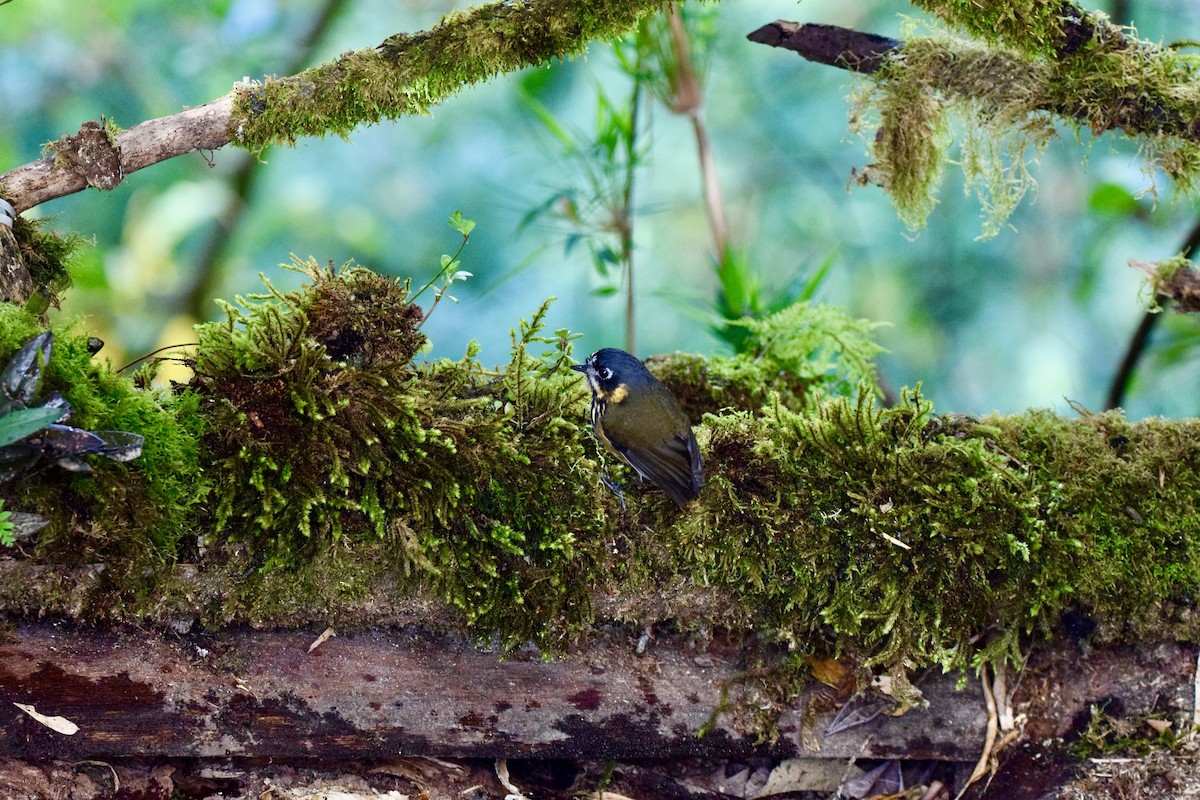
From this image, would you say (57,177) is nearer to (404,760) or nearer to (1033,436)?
(404,760)

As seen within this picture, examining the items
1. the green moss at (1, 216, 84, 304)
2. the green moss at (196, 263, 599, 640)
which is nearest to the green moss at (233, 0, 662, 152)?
the green moss at (196, 263, 599, 640)

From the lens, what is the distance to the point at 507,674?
194 cm

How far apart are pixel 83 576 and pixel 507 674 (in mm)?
918

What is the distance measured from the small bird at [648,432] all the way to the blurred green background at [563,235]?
3041 mm

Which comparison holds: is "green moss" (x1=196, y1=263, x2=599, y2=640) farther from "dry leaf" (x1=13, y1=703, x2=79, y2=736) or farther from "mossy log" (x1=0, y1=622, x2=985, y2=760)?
"dry leaf" (x1=13, y1=703, x2=79, y2=736)

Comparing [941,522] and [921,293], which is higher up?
[921,293]

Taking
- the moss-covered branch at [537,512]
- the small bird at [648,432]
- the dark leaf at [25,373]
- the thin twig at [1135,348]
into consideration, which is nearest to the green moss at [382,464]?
the moss-covered branch at [537,512]

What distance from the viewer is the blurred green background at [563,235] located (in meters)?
5.04

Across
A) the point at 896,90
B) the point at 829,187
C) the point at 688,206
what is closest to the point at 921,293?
the point at 829,187

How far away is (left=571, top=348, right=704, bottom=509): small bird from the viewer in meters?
1.94

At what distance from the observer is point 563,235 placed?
502cm

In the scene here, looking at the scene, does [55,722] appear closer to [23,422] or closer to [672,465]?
[23,422]

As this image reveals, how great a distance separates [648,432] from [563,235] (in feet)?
10.8

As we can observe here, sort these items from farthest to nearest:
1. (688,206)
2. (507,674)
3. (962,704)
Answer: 1. (688,206)
2. (962,704)
3. (507,674)
